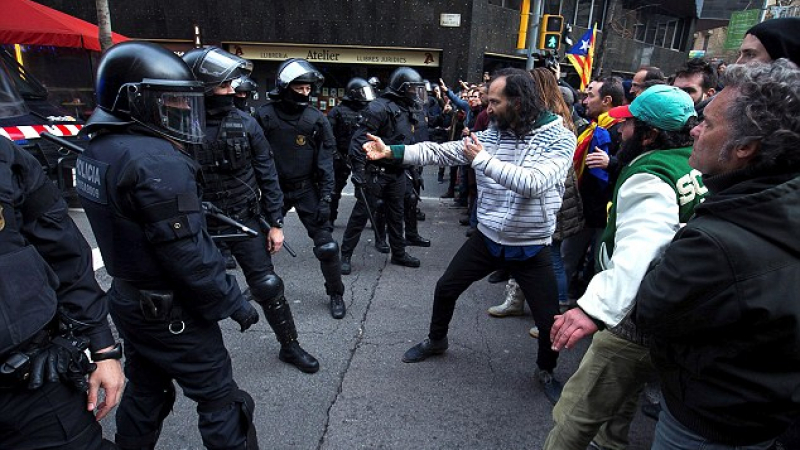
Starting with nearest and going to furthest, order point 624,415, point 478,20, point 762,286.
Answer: point 762,286 < point 624,415 < point 478,20

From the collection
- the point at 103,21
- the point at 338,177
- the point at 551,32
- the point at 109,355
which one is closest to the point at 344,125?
the point at 338,177

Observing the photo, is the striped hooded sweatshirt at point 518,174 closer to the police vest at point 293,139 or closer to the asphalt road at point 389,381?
the asphalt road at point 389,381

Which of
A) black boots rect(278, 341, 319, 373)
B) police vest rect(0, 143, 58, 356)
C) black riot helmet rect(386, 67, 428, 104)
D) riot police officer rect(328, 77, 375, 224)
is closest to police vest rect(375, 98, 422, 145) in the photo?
black riot helmet rect(386, 67, 428, 104)

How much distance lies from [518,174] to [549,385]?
57.0 inches

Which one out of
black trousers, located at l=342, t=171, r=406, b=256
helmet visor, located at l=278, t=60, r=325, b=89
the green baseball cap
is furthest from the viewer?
black trousers, located at l=342, t=171, r=406, b=256

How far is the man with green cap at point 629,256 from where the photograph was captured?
161 cm

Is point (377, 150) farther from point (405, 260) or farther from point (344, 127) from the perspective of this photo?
point (344, 127)

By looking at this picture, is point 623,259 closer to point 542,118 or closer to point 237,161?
point 542,118

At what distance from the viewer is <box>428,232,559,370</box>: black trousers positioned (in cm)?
285

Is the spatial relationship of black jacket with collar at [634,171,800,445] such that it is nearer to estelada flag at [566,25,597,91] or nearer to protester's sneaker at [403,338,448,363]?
protester's sneaker at [403,338,448,363]

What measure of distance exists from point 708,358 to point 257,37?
57.2 feet

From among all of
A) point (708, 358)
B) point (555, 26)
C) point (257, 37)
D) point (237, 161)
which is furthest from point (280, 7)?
point (708, 358)

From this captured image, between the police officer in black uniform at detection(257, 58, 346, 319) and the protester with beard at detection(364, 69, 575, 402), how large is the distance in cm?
131

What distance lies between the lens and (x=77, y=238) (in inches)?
64.6
